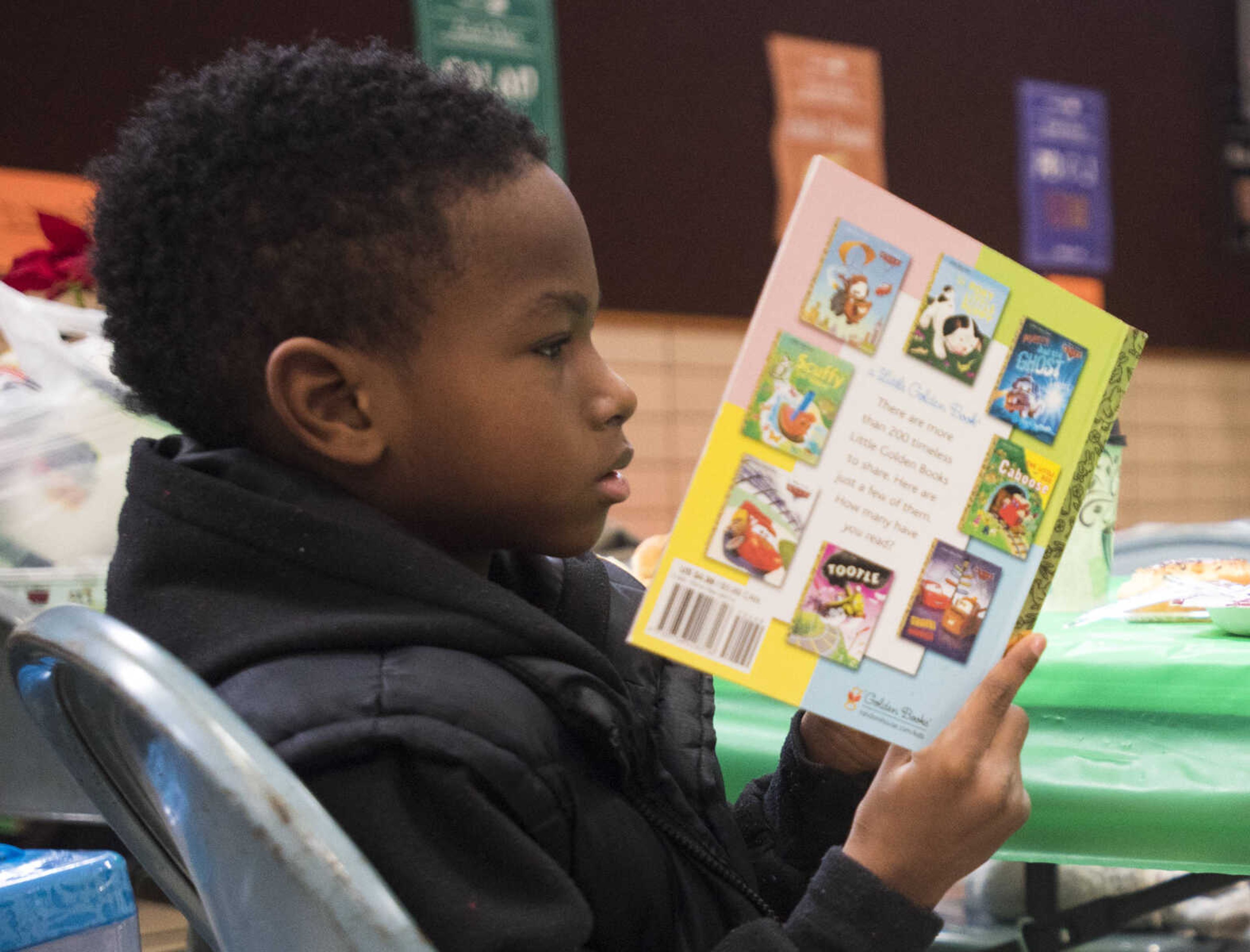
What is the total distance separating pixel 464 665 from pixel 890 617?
214 millimetres

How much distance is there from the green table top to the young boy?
13cm

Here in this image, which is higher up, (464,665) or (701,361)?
(464,665)

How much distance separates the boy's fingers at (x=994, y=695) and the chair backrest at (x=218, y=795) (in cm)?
31

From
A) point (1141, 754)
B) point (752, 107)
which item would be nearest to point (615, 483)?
point (1141, 754)

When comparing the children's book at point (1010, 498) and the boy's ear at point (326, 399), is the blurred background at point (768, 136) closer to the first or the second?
the boy's ear at point (326, 399)

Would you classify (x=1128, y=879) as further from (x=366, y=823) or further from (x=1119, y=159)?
(x=1119, y=159)

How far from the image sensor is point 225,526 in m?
0.60

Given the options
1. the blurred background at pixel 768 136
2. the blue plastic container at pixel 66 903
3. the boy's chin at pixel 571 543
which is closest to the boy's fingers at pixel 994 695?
the boy's chin at pixel 571 543

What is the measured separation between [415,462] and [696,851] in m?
0.26

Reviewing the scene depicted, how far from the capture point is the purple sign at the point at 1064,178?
13.1ft

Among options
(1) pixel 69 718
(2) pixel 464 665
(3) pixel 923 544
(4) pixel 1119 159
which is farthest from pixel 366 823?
(4) pixel 1119 159

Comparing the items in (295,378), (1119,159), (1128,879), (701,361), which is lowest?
(1128,879)

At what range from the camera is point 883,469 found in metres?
0.58

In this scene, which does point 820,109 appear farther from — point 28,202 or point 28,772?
point 28,772
